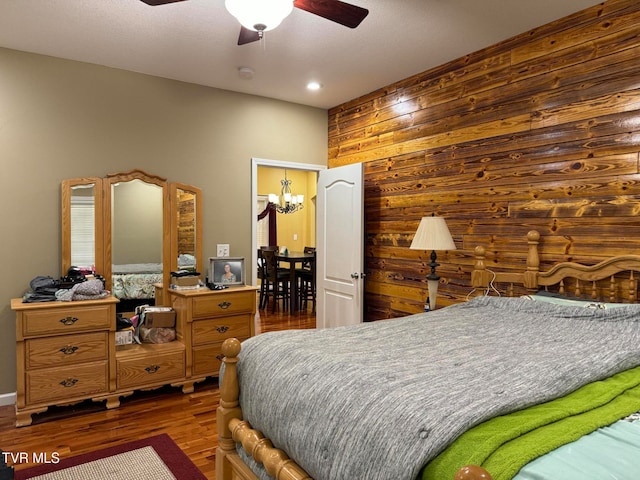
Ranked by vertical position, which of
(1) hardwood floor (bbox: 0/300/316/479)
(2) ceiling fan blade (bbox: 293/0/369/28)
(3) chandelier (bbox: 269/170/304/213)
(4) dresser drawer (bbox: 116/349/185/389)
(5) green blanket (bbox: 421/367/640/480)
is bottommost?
(1) hardwood floor (bbox: 0/300/316/479)

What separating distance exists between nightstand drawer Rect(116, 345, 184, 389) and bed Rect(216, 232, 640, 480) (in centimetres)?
168

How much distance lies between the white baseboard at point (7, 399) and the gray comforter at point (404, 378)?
246 cm

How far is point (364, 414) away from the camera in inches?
47.9

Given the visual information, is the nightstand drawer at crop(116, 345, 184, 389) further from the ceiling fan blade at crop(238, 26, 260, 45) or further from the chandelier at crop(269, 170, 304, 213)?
the chandelier at crop(269, 170, 304, 213)

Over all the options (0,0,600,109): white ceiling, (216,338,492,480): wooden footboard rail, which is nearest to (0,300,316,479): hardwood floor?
(216,338,492,480): wooden footboard rail

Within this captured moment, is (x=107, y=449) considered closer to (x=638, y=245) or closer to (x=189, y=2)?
(x=189, y=2)

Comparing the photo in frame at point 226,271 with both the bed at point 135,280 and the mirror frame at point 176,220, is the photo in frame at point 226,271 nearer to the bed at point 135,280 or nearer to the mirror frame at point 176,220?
the mirror frame at point 176,220

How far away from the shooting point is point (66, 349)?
3.01 meters

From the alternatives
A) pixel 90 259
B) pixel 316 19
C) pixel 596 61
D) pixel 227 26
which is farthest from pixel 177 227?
pixel 596 61

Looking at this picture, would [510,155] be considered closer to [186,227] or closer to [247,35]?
[247,35]

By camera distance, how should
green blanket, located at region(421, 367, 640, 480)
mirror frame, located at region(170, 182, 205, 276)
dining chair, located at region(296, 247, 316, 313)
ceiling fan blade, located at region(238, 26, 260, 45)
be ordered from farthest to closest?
1. dining chair, located at region(296, 247, 316, 313)
2. mirror frame, located at region(170, 182, 205, 276)
3. ceiling fan blade, located at region(238, 26, 260, 45)
4. green blanket, located at region(421, 367, 640, 480)

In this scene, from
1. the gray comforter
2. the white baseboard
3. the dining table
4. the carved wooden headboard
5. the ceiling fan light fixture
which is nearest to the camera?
the gray comforter

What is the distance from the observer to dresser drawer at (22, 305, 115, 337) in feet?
9.50

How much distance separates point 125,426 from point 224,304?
3.80 ft
